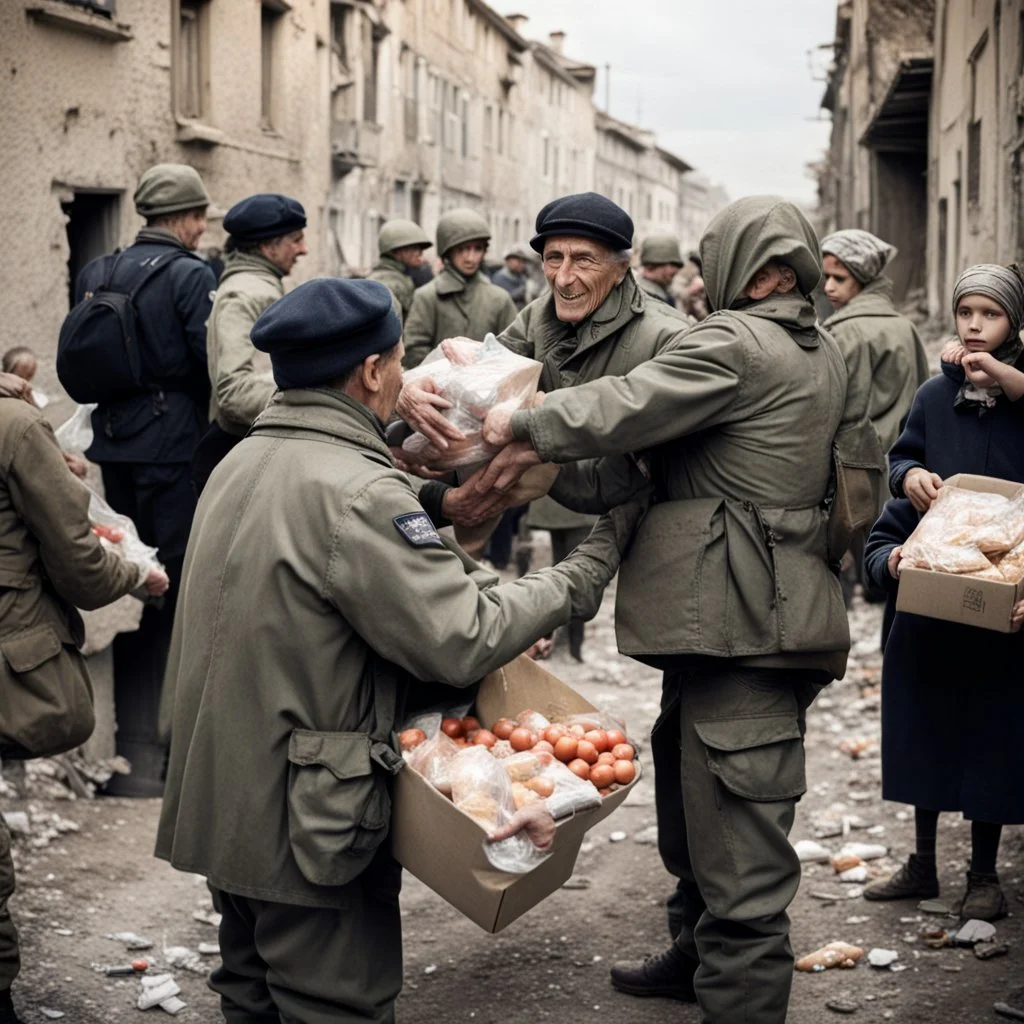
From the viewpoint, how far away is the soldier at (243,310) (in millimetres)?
5668

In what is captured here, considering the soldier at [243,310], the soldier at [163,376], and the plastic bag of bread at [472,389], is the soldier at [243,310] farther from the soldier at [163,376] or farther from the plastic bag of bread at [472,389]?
the plastic bag of bread at [472,389]

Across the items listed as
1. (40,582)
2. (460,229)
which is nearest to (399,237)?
(460,229)

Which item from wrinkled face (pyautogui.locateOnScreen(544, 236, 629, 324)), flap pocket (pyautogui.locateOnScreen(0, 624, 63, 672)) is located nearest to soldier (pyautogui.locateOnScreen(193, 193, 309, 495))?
flap pocket (pyautogui.locateOnScreen(0, 624, 63, 672))

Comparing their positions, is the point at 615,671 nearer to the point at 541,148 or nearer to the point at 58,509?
the point at 58,509

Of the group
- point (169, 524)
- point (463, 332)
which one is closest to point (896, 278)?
point (463, 332)

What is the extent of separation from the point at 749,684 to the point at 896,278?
14.9 meters

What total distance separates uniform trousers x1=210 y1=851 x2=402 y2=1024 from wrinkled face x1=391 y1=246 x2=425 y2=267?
685 centimetres

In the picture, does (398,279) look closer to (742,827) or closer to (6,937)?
(6,937)

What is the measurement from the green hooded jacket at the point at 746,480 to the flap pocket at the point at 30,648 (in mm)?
1735

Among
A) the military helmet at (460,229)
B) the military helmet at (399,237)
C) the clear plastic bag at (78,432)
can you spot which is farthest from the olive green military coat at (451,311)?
the clear plastic bag at (78,432)

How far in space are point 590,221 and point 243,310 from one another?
237 cm

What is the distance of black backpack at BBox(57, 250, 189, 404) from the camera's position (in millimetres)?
6012

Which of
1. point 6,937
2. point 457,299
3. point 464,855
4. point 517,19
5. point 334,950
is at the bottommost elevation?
point 6,937

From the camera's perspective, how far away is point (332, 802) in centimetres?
296
